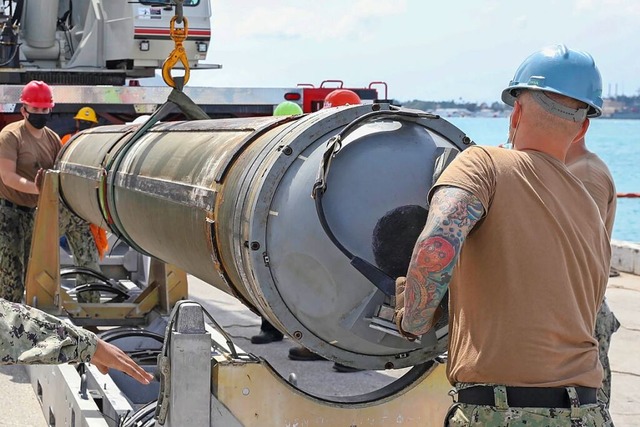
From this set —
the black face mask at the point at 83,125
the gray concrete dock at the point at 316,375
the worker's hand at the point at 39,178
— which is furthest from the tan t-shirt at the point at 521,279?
the black face mask at the point at 83,125

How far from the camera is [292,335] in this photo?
3473 millimetres

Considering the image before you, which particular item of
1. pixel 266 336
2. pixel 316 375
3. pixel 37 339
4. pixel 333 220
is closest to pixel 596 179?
pixel 333 220

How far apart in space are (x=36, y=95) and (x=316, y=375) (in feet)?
9.35

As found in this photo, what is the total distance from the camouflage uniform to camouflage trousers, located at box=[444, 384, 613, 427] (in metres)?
1.23

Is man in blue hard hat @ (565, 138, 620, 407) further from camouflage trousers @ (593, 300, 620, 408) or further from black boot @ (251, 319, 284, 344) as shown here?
black boot @ (251, 319, 284, 344)

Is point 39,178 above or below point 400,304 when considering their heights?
below

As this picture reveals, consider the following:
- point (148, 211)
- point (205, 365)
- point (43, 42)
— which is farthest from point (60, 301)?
point (43, 42)

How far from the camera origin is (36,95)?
7.70 meters

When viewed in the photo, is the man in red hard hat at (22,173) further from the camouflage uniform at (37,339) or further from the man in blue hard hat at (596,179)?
the camouflage uniform at (37,339)

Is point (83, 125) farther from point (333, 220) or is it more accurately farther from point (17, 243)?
point (333, 220)

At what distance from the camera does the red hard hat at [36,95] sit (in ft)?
25.1

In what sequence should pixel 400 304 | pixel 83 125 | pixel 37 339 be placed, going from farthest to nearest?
pixel 83 125 < pixel 37 339 < pixel 400 304

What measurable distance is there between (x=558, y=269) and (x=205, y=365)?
1.30 metres

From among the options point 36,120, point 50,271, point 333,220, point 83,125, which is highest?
point 333,220
